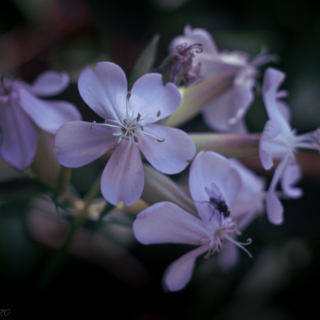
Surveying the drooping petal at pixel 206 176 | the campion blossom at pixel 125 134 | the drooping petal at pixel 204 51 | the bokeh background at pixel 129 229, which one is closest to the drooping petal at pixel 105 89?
the campion blossom at pixel 125 134

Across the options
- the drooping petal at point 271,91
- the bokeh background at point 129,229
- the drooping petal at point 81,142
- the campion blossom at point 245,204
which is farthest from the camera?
the bokeh background at point 129,229

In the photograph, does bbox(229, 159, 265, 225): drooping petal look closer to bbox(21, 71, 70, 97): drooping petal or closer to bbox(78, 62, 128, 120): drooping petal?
bbox(78, 62, 128, 120): drooping petal

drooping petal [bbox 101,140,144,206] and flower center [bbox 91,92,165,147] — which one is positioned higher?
flower center [bbox 91,92,165,147]

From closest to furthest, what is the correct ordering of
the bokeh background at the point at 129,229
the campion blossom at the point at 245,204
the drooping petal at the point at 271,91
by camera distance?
the drooping petal at the point at 271,91
the campion blossom at the point at 245,204
the bokeh background at the point at 129,229

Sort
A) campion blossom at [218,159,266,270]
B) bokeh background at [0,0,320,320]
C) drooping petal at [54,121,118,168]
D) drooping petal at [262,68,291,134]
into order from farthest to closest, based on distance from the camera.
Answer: bokeh background at [0,0,320,320] → campion blossom at [218,159,266,270] → drooping petal at [262,68,291,134] → drooping petal at [54,121,118,168]

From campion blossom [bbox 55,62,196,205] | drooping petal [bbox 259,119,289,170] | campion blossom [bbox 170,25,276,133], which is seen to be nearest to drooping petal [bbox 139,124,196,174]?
campion blossom [bbox 55,62,196,205]

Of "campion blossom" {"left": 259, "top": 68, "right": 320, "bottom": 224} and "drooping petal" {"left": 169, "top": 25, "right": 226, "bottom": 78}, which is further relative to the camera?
"drooping petal" {"left": 169, "top": 25, "right": 226, "bottom": 78}

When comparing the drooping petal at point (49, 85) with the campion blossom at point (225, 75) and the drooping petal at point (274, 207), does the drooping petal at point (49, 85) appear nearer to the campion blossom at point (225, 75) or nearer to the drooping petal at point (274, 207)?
the campion blossom at point (225, 75)
